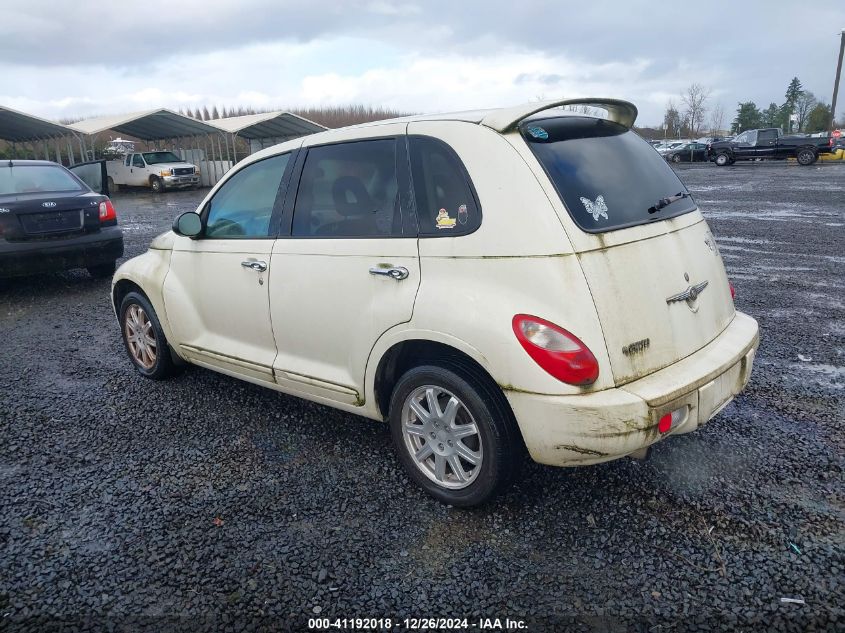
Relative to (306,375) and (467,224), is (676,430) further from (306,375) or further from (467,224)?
(306,375)

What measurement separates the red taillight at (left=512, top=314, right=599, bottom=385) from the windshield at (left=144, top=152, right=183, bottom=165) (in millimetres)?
28809

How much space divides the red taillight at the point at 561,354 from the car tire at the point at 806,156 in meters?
32.2

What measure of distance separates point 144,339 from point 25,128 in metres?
29.9

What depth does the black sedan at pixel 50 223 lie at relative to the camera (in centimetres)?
746

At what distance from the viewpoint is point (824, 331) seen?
5.48 meters

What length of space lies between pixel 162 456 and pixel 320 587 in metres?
1.61

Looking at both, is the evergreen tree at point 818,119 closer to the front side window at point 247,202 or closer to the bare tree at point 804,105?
the bare tree at point 804,105

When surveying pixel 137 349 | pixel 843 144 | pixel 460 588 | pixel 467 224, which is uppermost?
pixel 843 144

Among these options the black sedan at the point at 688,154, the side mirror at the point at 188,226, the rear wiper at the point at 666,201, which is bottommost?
the side mirror at the point at 188,226

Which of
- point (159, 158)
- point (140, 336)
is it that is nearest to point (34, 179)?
point (140, 336)

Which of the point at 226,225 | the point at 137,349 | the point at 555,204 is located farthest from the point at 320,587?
the point at 137,349

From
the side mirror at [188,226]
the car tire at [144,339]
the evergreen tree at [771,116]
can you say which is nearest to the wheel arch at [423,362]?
the side mirror at [188,226]

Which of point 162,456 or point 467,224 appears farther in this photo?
point 162,456

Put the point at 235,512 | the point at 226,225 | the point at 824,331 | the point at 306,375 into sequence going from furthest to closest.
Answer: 1. the point at 824,331
2. the point at 226,225
3. the point at 306,375
4. the point at 235,512
